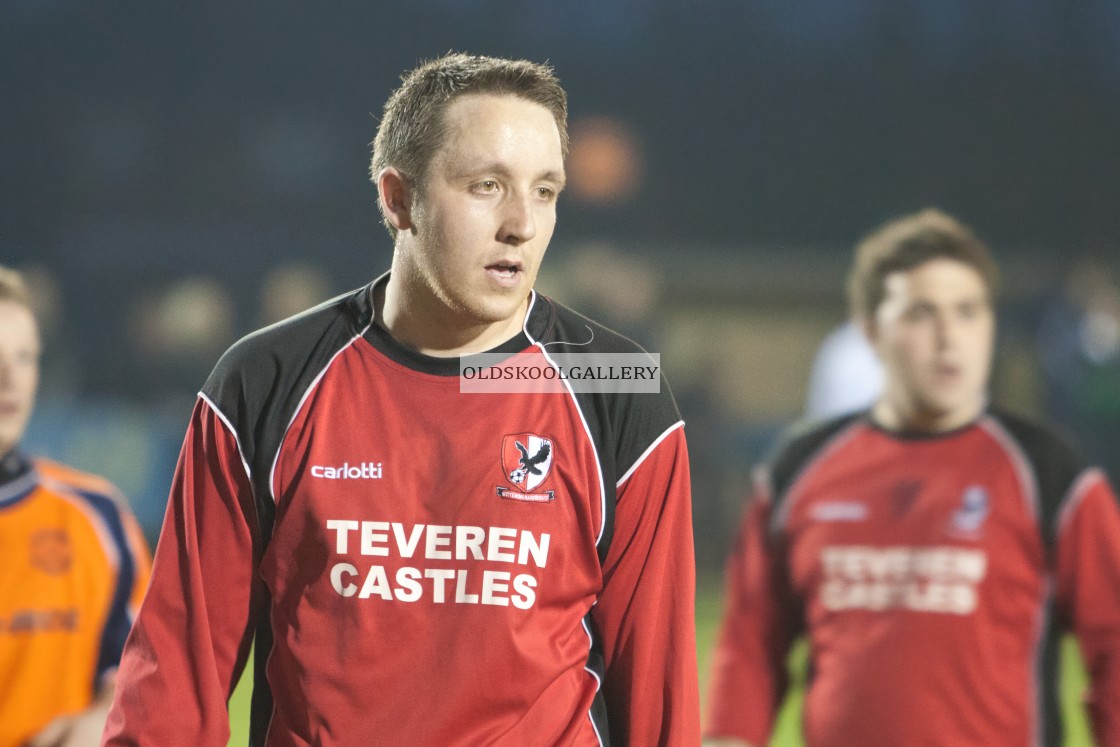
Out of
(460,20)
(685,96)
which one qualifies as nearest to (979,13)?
(685,96)

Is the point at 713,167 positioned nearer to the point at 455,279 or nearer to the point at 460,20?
the point at 460,20

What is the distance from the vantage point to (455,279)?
207 cm

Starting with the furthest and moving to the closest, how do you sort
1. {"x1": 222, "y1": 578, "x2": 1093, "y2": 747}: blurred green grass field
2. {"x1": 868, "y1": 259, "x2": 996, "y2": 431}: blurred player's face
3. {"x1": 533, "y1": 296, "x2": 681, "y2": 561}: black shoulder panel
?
{"x1": 222, "y1": 578, "x2": 1093, "y2": 747}: blurred green grass field < {"x1": 868, "y1": 259, "x2": 996, "y2": 431}: blurred player's face < {"x1": 533, "y1": 296, "x2": 681, "y2": 561}: black shoulder panel

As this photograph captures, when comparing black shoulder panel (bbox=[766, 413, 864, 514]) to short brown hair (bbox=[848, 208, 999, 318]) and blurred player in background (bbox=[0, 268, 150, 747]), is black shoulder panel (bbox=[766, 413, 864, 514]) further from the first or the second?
blurred player in background (bbox=[0, 268, 150, 747])

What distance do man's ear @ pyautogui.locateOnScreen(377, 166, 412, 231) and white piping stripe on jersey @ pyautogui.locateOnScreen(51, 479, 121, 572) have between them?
1788mm

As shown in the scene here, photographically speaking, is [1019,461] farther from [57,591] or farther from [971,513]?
[57,591]

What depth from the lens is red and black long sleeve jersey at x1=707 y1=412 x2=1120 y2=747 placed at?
314 cm

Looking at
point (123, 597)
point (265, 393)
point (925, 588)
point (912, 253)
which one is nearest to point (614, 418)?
point (265, 393)

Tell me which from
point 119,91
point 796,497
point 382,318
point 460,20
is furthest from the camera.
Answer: point 460,20

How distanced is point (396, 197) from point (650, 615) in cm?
80

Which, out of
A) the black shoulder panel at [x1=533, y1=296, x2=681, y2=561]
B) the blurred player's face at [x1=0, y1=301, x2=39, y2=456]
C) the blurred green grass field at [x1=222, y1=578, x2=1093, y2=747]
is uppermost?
the blurred player's face at [x1=0, y1=301, x2=39, y2=456]

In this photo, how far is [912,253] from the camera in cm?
351

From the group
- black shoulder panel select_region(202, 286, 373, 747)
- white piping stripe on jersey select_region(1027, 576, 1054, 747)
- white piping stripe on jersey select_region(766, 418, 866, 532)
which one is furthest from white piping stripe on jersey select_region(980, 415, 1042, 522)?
black shoulder panel select_region(202, 286, 373, 747)

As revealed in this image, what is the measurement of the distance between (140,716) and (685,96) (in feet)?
67.3
